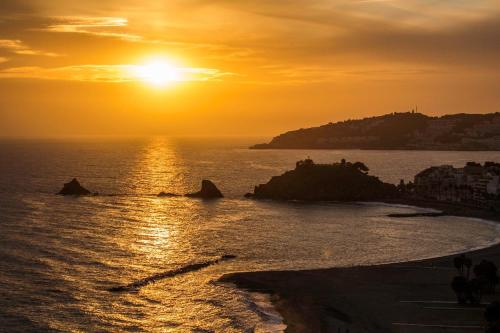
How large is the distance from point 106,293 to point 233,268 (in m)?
18.9

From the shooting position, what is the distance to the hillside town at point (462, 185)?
153337 millimetres

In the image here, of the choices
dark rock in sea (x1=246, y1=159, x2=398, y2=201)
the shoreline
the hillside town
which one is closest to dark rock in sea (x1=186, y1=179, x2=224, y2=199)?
dark rock in sea (x1=246, y1=159, x2=398, y2=201)

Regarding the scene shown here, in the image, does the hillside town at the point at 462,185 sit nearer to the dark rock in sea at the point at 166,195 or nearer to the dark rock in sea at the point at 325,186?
the dark rock in sea at the point at 325,186

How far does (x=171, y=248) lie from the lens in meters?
92.2

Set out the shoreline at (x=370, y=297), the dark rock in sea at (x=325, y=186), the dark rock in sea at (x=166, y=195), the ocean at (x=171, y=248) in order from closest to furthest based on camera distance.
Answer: the shoreline at (x=370, y=297), the ocean at (x=171, y=248), the dark rock in sea at (x=325, y=186), the dark rock in sea at (x=166, y=195)

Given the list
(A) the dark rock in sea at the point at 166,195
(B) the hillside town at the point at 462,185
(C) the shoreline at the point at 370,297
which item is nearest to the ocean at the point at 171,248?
(C) the shoreline at the point at 370,297

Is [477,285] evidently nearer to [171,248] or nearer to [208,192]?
[171,248]

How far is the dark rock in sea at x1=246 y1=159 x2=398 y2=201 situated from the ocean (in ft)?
28.0

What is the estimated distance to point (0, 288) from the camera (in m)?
65.8

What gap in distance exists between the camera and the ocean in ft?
194

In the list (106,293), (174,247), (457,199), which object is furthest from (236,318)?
(457,199)

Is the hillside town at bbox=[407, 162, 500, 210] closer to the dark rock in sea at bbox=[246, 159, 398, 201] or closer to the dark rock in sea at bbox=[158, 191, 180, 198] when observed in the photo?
the dark rock in sea at bbox=[246, 159, 398, 201]

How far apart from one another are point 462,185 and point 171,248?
94725mm

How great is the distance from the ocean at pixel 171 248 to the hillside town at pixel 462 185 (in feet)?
59.9
